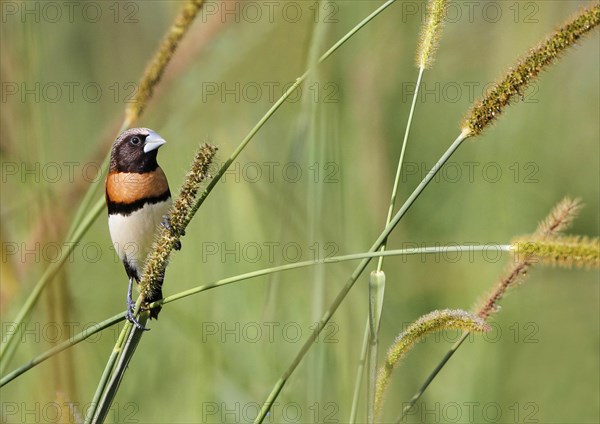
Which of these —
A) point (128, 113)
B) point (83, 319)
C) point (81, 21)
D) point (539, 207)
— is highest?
point (81, 21)

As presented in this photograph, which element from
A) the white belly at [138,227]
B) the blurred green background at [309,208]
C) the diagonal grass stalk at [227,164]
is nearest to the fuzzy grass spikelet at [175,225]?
the diagonal grass stalk at [227,164]

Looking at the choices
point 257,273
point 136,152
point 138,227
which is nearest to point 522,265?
point 257,273

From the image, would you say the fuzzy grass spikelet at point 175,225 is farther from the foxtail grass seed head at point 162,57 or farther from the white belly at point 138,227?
the white belly at point 138,227

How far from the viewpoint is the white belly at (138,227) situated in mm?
2990

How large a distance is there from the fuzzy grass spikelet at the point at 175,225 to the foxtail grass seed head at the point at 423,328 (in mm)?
498

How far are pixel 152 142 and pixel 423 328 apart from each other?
1.59 meters

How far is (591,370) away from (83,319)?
2.22 m

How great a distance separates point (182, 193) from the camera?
69.8 inches

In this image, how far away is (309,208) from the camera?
1919mm

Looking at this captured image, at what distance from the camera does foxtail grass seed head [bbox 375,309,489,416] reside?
1.65 m

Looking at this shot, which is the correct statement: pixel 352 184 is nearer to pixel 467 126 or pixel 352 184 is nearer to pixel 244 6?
pixel 244 6

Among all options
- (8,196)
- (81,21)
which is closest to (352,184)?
(8,196)

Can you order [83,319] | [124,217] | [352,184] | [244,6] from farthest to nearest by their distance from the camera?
[83,319] → [352,184] → [244,6] → [124,217]

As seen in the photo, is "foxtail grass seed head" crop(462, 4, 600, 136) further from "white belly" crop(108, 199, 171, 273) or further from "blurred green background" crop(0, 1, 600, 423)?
"white belly" crop(108, 199, 171, 273)
